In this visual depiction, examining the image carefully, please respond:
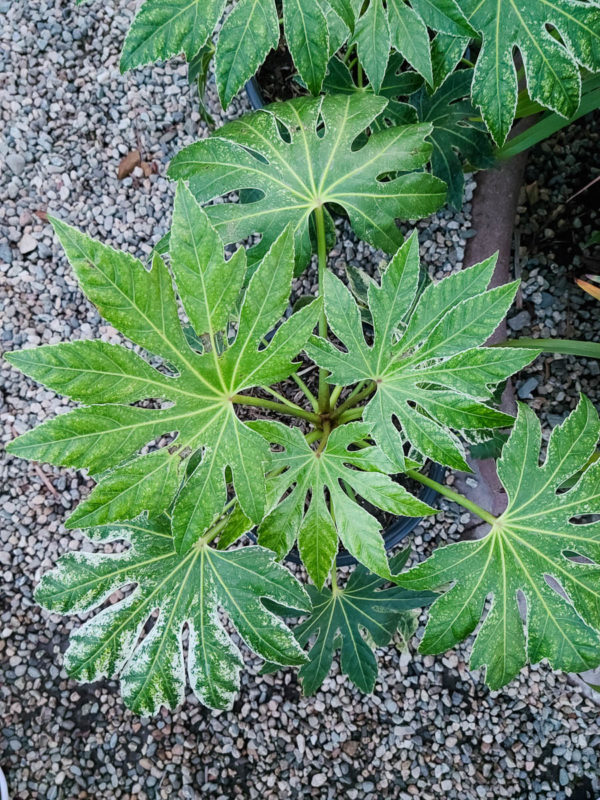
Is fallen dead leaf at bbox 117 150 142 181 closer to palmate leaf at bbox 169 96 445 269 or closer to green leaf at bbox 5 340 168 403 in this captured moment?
palmate leaf at bbox 169 96 445 269

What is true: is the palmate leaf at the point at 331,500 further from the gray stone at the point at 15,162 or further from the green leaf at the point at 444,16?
the gray stone at the point at 15,162

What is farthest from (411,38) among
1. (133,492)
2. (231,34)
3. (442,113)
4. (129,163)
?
(129,163)

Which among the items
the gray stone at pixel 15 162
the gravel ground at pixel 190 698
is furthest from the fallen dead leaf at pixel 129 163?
the gray stone at pixel 15 162

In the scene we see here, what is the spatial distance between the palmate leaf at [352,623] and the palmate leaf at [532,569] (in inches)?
9.9

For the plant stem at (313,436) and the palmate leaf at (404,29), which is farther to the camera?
the plant stem at (313,436)

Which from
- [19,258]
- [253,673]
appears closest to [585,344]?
[253,673]

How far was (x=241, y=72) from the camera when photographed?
3.03 feet

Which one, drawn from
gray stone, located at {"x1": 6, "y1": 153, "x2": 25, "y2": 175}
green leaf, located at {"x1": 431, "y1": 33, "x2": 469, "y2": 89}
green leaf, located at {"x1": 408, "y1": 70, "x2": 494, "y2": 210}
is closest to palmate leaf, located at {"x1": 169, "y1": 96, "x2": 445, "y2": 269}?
green leaf, located at {"x1": 431, "y1": 33, "x2": 469, "y2": 89}

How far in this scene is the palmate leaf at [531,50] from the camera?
888 millimetres

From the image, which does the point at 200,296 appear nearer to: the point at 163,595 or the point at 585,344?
the point at 163,595

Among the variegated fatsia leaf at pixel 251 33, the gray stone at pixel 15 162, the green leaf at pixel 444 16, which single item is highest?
the variegated fatsia leaf at pixel 251 33

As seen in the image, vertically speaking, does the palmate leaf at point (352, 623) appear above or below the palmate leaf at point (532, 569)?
below

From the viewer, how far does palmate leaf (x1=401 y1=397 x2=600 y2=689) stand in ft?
3.08

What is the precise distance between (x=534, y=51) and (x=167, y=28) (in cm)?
50
